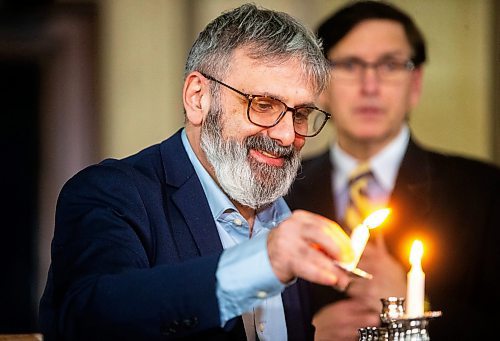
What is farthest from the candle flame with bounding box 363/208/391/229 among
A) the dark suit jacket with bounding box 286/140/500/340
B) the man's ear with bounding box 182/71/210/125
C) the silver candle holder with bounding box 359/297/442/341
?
the dark suit jacket with bounding box 286/140/500/340

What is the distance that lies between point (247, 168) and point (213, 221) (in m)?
0.19

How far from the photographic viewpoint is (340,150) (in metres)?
4.51

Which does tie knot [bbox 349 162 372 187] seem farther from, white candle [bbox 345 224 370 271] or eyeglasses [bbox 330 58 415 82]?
white candle [bbox 345 224 370 271]

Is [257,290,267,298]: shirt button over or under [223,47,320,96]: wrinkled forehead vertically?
under

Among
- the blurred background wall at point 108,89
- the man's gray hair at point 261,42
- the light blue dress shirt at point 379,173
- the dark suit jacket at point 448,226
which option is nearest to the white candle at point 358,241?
the man's gray hair at point 261,42

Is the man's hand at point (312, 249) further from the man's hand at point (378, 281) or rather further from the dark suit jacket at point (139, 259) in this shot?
the man's hand at point (378, 281)

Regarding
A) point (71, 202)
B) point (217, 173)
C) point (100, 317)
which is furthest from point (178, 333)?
point (217, 173)

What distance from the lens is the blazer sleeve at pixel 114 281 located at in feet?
6.48

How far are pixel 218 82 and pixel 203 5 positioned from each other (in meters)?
2.63

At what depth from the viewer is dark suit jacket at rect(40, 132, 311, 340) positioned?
6.48ft

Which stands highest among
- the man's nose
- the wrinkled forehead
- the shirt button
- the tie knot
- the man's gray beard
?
the wrinkled forehead

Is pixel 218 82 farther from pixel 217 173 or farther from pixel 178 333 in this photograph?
pixel 178 333

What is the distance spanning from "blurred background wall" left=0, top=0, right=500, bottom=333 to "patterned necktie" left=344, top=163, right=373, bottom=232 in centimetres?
83

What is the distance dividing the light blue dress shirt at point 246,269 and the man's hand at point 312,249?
0.18 ft
